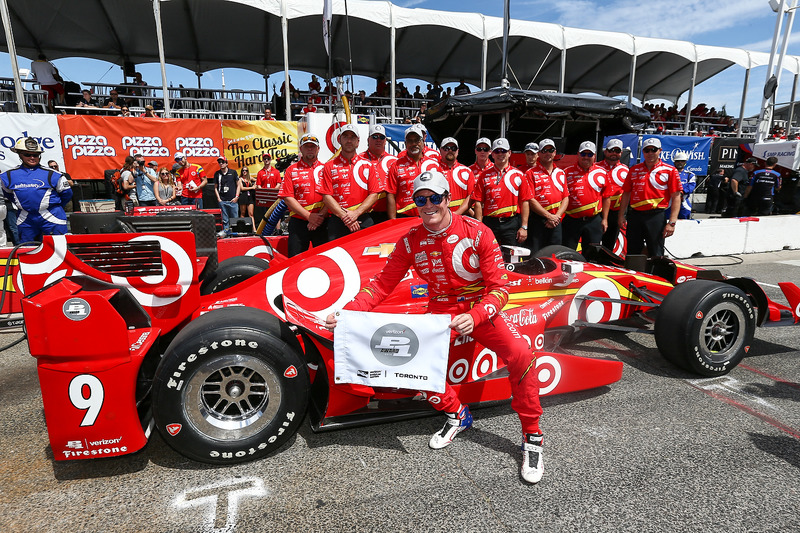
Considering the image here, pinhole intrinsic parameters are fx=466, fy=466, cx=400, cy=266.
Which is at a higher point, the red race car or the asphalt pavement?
the red race car

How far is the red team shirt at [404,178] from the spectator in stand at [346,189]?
180mm

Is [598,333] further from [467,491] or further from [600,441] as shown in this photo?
[467,491]

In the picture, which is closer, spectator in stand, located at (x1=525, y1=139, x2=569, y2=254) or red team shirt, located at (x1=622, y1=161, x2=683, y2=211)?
red team shirt, located at (x1=622, y1=161, x2=683, y2=211)

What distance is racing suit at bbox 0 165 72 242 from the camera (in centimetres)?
589

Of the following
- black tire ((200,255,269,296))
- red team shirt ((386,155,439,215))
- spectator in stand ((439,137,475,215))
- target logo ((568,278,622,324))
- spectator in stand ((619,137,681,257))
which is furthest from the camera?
spectator in stand ((619,137,681,257))

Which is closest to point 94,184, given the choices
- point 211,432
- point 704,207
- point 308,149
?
point 308,149

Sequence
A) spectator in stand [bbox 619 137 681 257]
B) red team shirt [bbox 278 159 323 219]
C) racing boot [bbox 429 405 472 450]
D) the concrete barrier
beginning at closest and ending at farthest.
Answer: racing boot [bbox 429 405 472 450], red team shirt [bbox 278 159 323 219], spectator in stand [bbox 619 137 681 257], the concrete barrier

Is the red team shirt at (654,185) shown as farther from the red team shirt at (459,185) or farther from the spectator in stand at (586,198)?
the red team shirt at (459,185)

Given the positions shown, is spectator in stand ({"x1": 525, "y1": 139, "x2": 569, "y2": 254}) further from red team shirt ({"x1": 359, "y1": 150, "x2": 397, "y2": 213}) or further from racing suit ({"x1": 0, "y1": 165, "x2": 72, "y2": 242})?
racing suit ({"x1": 0, "y1": 165, "x2": 72, "y2": 242})

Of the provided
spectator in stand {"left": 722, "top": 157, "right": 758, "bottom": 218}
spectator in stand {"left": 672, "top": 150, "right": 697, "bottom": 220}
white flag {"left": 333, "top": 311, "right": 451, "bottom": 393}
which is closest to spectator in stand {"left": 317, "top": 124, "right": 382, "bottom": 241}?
white flag {"left": 333, "top": 311, "right": 451, "bottom": 393}

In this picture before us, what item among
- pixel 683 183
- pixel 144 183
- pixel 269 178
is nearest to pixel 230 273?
pixel 269 178

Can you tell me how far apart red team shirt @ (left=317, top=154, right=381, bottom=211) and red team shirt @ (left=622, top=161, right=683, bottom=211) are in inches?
131

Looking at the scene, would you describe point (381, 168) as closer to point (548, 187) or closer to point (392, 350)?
point (548, 187)

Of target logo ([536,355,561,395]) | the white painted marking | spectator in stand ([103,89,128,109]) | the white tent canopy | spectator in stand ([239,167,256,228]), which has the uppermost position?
the white tent canopy
